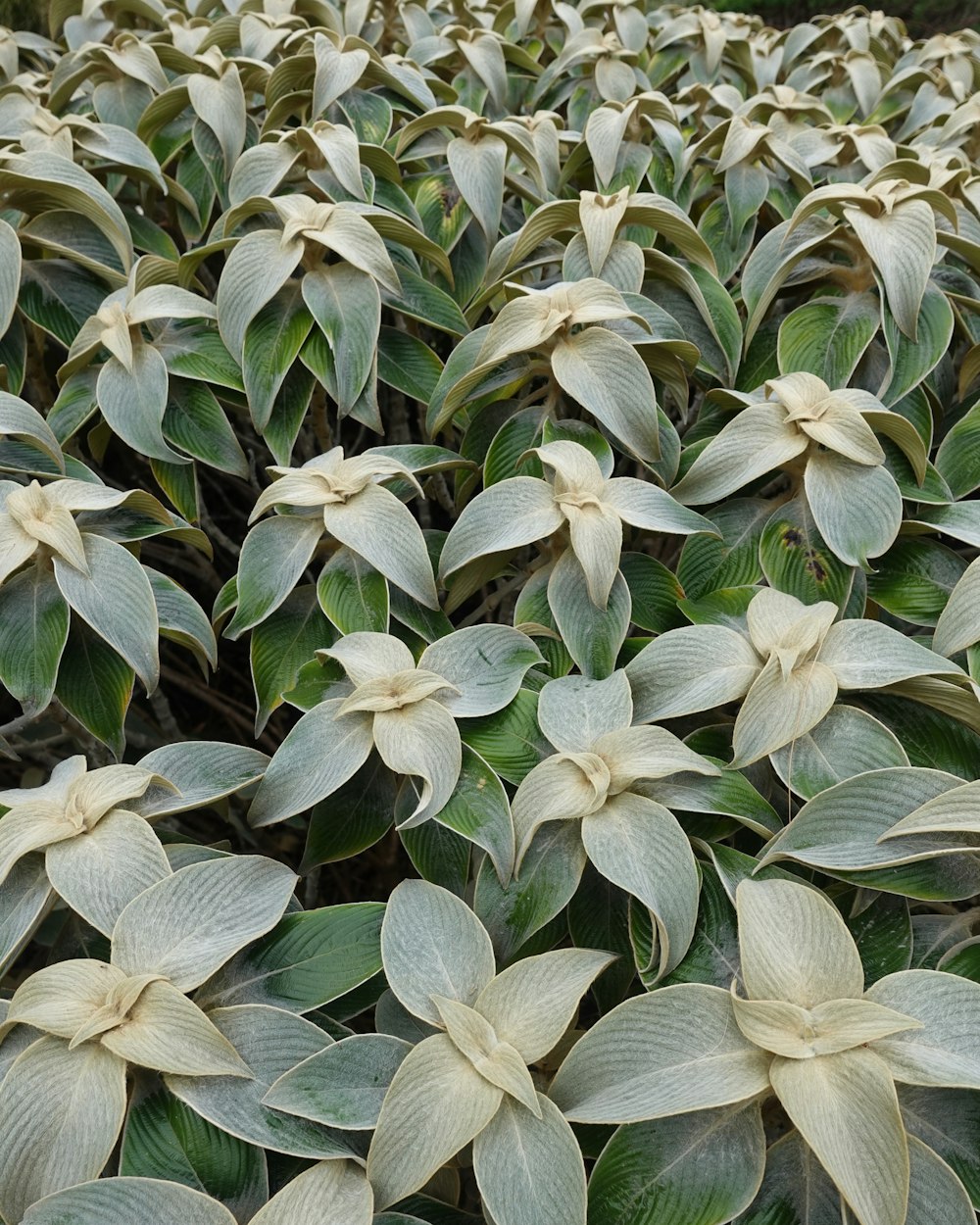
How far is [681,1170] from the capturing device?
2.00 feet

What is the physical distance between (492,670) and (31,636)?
402 millimetres

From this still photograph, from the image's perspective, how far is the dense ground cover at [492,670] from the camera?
61 cm

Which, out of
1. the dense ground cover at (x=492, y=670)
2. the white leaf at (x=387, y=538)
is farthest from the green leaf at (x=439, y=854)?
the white leaf at (x=387, y=538)

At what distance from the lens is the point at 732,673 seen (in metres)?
0.78

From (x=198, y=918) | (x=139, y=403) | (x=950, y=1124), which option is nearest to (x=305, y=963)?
(x=198, y=918)

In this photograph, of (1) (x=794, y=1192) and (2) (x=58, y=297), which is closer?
(1) (x=794, y=1192)

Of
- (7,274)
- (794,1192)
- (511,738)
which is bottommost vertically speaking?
(794,1192)

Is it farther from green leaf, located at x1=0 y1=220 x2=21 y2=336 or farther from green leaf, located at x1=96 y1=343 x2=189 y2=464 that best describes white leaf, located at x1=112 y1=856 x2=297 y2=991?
green leaf, located at x1=0 y1=220 x2=21 y2=336

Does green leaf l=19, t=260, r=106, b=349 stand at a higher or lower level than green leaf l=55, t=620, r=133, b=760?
higher

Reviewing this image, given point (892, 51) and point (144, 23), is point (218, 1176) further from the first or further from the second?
point (892, 51)

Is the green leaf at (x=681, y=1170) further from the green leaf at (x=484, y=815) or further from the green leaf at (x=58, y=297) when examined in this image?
the green leaf at (x=58, y=297)

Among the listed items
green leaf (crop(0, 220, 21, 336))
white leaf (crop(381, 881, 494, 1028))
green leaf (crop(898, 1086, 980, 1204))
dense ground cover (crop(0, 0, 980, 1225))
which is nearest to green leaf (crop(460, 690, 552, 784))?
dense ground cover (crop(0, 0, 980, 1225))

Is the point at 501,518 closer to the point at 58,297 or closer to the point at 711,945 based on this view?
the point at 711,945

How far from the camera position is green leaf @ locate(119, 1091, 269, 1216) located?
0.62m
